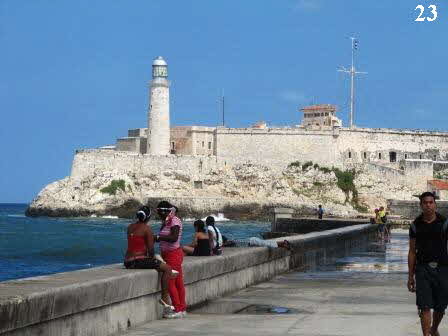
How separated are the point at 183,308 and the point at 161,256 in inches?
24.1

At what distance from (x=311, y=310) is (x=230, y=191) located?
8276 centimetres

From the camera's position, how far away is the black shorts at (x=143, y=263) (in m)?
11.4

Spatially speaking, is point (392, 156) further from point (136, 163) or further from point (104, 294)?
point (104, 294)

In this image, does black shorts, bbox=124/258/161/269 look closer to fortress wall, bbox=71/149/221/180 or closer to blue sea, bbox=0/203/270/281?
blue sea, bbox=0/203/270/281

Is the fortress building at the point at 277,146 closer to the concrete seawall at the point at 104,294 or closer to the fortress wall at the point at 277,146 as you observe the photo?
the fortress wall at the point at 277,146

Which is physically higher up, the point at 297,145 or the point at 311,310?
the point at 297,145

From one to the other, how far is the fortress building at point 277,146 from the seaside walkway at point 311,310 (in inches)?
3005

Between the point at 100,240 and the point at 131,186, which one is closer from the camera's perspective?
the point at 100,240

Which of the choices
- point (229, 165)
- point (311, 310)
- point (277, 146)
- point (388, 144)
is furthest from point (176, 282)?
point (388, 144)

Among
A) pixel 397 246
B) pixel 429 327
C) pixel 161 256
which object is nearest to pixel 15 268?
pixel 397 246

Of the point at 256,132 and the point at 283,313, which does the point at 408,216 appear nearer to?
the point at 256,132

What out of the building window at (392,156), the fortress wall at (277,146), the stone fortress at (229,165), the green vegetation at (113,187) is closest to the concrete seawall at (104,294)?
the stone fortress at (229,165)

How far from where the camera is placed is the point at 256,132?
323 feet

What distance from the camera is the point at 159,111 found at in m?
91.3
